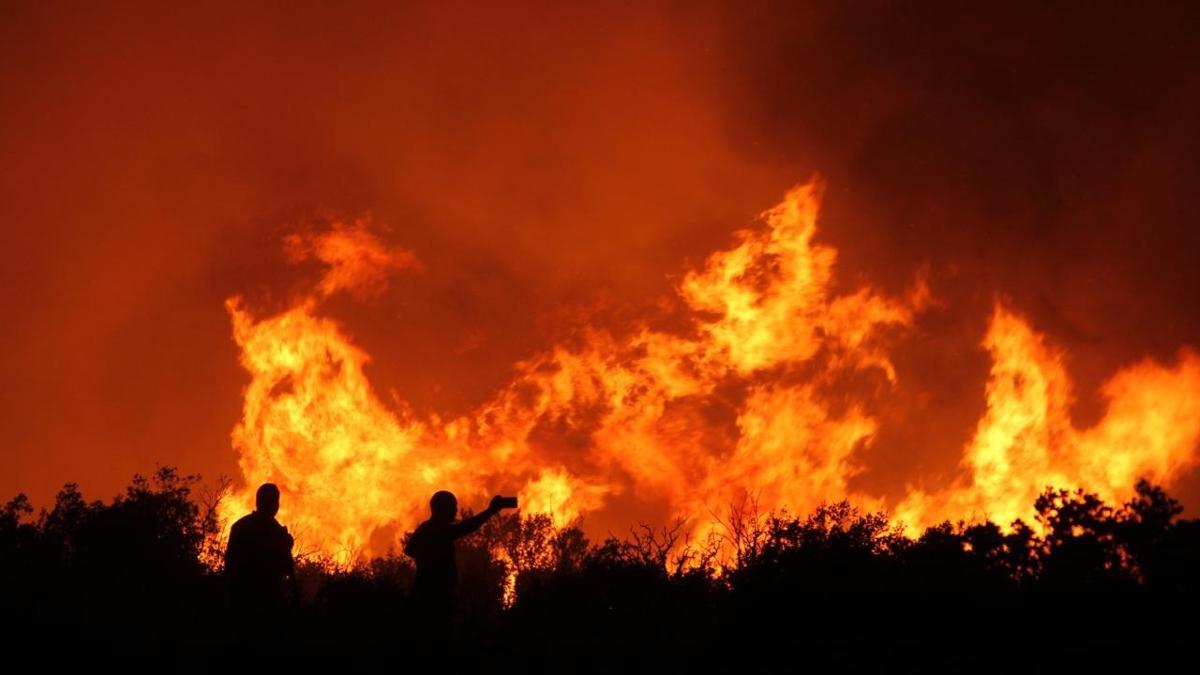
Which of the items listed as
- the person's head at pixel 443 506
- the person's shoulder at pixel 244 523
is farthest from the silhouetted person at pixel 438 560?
the person's shoulder at pixel 244 523

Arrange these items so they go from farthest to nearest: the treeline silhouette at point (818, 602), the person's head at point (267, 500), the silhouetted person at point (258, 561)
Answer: the treeline silhouette at point (818, 602) < the person's head at point (267, 500) < the silhouetted person at point (258, 561)

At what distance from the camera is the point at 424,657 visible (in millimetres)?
9594

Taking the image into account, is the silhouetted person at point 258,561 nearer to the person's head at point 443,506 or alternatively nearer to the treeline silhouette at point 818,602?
the treeline silhouette at point 818,602

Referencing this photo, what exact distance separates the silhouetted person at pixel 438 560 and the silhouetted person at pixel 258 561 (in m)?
1.58

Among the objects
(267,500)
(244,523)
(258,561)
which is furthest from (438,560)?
(244,523)

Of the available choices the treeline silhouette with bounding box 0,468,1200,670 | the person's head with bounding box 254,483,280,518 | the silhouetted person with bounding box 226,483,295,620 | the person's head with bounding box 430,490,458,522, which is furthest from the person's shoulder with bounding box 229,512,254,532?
the person's head with bounding box 430,490,458,522

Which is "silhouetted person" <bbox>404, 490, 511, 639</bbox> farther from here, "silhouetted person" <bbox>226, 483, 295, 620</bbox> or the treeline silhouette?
"silhouetted person" <bbox>226, 483, 295, 620</bbox>

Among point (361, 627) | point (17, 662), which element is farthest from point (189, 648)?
point (361, 627)

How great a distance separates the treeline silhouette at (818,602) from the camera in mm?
12648

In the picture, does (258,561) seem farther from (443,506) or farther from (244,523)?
(443,506)

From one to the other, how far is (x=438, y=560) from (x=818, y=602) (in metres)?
9.78

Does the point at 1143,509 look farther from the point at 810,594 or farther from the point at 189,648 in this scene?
the point at 189,648

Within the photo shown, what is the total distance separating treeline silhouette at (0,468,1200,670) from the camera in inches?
498

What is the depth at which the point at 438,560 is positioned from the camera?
10016 millimetres
